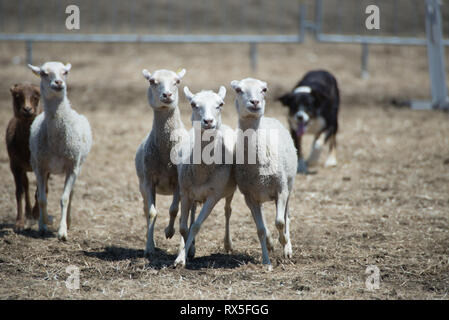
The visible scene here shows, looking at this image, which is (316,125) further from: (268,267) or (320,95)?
(268,267)

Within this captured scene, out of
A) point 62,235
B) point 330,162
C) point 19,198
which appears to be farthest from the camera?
point 330,162

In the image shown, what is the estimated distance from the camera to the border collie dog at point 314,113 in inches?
416

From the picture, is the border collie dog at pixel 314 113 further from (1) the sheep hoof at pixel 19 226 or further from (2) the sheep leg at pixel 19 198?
(1) the sheep hoof at pixel 19 226

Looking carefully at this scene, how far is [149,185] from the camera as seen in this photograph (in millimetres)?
6766

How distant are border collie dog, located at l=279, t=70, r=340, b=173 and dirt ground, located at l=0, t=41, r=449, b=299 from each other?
497mm

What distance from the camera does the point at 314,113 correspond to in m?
10.7

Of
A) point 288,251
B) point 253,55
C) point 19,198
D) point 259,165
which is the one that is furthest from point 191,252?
point 253,55

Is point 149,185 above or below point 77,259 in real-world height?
above

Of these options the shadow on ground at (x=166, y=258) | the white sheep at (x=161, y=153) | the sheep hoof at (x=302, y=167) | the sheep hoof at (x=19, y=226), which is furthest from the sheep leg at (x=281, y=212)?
the sheep hoof at (x=302, y=167)

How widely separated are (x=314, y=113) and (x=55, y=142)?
4785 millimetres

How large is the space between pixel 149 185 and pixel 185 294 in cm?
166

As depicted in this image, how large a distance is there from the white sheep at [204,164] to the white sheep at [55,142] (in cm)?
164
